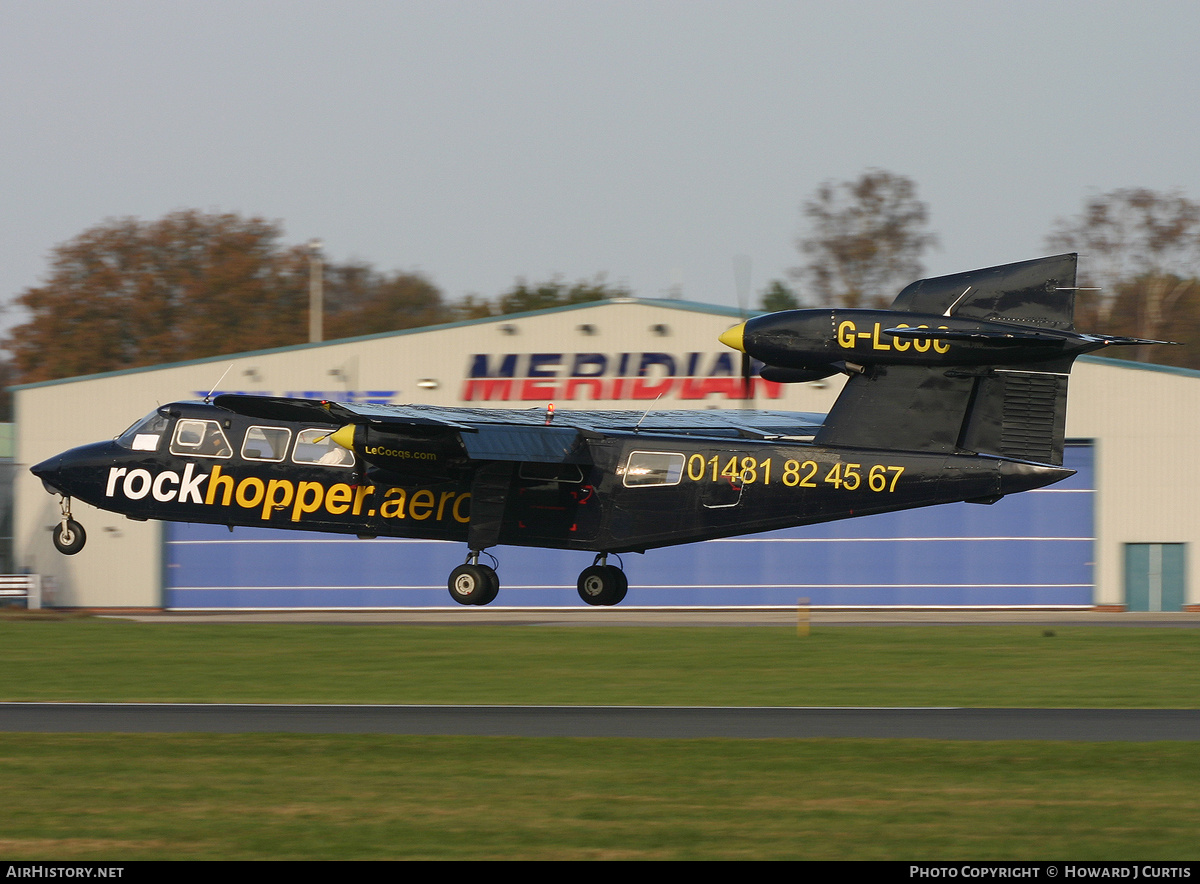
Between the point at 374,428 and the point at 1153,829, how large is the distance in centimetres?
1513

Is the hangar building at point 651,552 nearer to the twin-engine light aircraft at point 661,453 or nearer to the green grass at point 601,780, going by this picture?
the green grass at point 601,780

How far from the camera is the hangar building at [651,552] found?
174 feet

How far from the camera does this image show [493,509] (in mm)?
27328

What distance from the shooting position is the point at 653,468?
27219 mm

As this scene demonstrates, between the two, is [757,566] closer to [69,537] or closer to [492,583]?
[492,583]

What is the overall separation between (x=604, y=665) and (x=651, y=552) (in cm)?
1767

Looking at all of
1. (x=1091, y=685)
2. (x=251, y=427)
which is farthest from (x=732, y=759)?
(x=1091, y=685)

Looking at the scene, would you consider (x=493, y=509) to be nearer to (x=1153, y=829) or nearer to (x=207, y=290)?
(x=1153, y=829)

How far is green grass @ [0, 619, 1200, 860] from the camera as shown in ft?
55.8

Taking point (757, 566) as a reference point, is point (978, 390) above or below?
above

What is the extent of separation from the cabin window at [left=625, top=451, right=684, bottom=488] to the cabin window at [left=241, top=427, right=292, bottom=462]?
22.4 feet

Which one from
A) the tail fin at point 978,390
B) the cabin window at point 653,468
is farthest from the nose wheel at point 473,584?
the tail fin at point 978,390

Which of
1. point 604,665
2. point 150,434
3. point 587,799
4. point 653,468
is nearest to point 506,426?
point 653,468

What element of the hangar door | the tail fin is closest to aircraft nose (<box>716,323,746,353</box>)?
the tail fin
